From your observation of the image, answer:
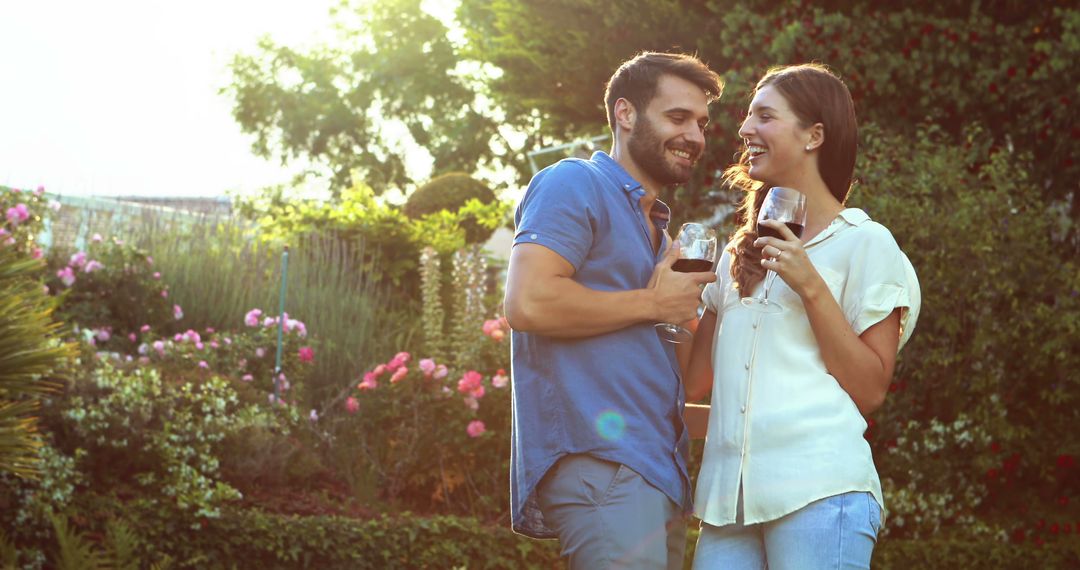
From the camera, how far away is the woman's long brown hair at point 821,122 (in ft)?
9.18

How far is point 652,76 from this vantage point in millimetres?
2934

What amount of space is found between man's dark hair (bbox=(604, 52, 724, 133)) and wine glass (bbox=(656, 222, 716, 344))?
0.34 metres

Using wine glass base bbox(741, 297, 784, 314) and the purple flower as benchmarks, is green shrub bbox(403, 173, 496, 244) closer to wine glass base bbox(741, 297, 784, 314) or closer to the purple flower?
the purple flower

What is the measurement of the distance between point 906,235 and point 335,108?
2497 centimetres

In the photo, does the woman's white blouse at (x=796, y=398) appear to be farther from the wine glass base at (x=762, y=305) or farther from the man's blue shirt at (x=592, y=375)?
the man's blue shirt at (x=592, y=375)

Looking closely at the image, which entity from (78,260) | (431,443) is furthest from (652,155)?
(78,260)

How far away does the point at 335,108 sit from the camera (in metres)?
31.4

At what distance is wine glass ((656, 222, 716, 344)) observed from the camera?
2.82 metres

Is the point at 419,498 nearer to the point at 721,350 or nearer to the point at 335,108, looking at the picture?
the point at 721,350

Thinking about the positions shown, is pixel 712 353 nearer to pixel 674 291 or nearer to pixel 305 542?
pixel 674 291

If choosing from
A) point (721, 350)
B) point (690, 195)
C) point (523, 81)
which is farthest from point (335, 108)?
point (721, 350)

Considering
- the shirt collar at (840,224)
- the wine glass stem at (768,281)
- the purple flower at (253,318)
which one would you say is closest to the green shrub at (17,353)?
the wine glass stem at (768,281)

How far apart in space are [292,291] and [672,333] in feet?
27.7

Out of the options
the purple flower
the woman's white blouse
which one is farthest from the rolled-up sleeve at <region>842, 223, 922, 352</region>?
the purple flower
